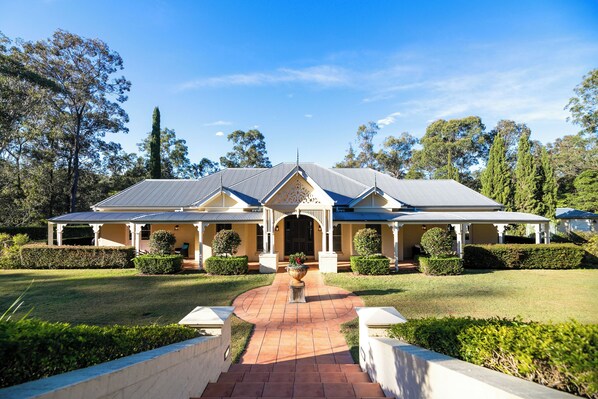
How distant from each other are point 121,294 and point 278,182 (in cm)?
1140

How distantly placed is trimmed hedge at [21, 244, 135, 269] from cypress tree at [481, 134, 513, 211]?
32539 mm

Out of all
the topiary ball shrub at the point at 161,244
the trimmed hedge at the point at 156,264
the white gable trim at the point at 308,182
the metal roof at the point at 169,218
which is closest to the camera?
the trimmed hedge at the point at 156,264

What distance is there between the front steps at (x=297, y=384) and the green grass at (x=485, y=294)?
4.33ft

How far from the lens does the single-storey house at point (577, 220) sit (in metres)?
29.7

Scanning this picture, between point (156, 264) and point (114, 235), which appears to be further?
point (114, 235)

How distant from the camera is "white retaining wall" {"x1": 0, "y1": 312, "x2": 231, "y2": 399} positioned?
6.33 feet

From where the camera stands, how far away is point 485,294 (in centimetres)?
1084

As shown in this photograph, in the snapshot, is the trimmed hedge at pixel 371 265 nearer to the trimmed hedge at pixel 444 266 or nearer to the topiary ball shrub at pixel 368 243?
the topiary ball shrub at pixel 368 243

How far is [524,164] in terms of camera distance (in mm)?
27203

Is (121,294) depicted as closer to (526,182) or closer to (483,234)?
(483,234)

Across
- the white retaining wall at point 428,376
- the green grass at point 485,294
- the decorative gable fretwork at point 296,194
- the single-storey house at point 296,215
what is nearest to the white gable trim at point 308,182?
the single-storey house at point 296,215

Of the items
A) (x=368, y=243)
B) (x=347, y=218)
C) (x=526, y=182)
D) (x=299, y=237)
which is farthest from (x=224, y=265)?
(x=526, y=182)

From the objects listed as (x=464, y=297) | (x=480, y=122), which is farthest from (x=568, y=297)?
(x=480, y=122)

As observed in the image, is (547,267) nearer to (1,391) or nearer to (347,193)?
(347,193)
